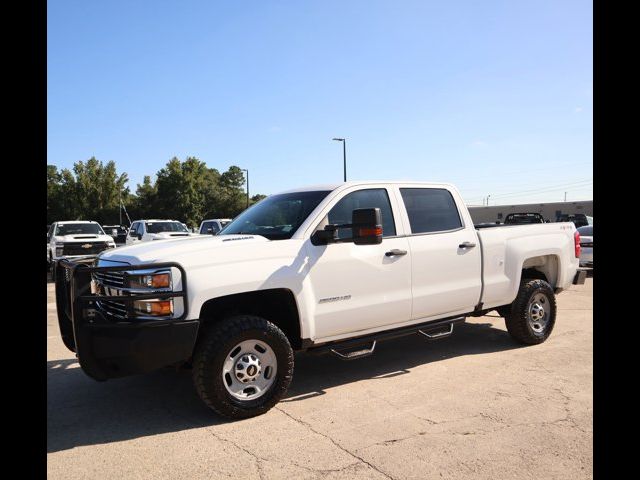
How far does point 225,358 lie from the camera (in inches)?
160

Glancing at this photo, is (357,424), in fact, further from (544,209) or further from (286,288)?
(544,209)

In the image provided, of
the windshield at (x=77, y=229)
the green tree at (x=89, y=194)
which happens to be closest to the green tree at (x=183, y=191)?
the green tree at (x=89, y=194)

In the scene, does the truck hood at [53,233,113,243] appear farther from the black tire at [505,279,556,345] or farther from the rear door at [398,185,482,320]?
the black tire at [505,279,556,345]

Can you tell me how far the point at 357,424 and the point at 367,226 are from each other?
5.15 ft

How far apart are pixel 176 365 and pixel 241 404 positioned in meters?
0.63

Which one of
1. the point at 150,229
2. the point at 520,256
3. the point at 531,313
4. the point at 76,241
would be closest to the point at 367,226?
the point at 520,256

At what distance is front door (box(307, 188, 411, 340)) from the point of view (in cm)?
456

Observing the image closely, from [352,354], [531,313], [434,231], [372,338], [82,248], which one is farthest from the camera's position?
[82,248]

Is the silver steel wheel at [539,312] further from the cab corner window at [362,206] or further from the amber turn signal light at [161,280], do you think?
the amber turn signal light at [161,280]

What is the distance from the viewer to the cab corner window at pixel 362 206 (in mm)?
4867

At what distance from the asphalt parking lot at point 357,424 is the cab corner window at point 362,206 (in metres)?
1.49

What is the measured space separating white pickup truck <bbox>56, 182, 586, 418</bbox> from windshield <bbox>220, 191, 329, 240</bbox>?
2 centimetres

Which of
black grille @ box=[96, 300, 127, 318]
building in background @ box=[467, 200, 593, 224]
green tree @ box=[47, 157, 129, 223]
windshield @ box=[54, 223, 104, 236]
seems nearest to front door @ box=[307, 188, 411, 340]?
black grille @ box=[96, 300, 127, 318]

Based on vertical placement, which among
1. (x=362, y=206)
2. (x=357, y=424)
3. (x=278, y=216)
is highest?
(x=362, y=206)
